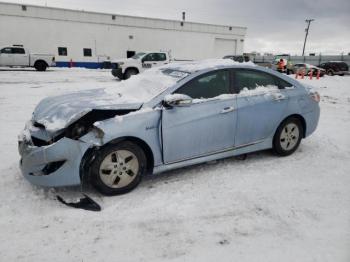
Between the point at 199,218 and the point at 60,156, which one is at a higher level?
the point at 60,156

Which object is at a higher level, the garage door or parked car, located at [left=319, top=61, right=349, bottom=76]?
the garage door

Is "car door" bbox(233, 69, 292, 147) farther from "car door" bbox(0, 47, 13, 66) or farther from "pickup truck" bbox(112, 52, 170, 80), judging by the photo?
"car door" bbox(0, 47, 13, 66)

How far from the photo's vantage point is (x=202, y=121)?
4.19m

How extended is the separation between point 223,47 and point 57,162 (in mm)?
40827

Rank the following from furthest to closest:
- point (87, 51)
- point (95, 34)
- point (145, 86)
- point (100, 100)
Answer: point (95, 34) < point (87, 51) < point (145, 86) < point (100, 100)

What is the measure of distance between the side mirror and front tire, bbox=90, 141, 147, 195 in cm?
67

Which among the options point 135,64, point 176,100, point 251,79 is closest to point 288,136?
point 251,79

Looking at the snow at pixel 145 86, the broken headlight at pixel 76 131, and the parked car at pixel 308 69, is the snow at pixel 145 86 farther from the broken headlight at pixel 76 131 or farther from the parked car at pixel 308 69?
the parked car at pixel 308 69

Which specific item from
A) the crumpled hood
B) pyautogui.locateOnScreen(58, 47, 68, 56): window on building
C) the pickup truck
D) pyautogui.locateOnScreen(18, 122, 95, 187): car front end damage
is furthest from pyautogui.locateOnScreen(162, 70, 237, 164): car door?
pyautogui.locateOnScreen(58, 47, 68, 56): window on building

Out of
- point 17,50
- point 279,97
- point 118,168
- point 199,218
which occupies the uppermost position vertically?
point 17,50

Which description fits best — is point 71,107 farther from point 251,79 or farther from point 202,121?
point 251,79

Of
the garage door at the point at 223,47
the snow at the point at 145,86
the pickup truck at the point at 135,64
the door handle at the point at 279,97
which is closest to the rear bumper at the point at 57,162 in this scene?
the snow at the point at 145,86

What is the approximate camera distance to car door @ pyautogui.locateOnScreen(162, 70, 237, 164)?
400 centimetres

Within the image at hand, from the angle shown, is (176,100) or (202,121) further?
(202,121)
